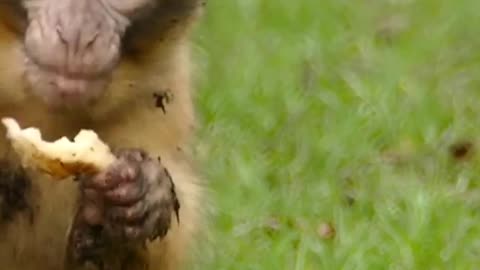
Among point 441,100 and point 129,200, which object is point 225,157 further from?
point 129,200

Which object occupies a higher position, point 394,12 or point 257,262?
point 257,262

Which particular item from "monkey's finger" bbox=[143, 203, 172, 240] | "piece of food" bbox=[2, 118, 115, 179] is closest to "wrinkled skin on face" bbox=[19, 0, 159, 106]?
"piece of food" bbox=[2, 118, 115, 179]

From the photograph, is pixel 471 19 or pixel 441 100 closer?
pixel 441 100

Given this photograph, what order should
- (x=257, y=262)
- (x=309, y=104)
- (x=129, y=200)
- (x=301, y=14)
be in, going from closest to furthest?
1. (x=129, y=200)
2. (x=257, y=262)
3. (x=309, y=104)
4. (x=301, y=14)

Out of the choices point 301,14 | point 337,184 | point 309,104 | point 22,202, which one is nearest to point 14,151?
point 22,202

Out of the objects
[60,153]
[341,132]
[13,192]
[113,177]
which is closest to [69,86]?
[60,153]

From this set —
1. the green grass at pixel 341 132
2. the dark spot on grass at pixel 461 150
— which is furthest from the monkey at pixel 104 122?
the dark spot on grass at pixel 461 150

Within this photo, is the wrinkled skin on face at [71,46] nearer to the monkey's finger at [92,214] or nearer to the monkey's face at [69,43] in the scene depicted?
the monkey's face at [69,43]
